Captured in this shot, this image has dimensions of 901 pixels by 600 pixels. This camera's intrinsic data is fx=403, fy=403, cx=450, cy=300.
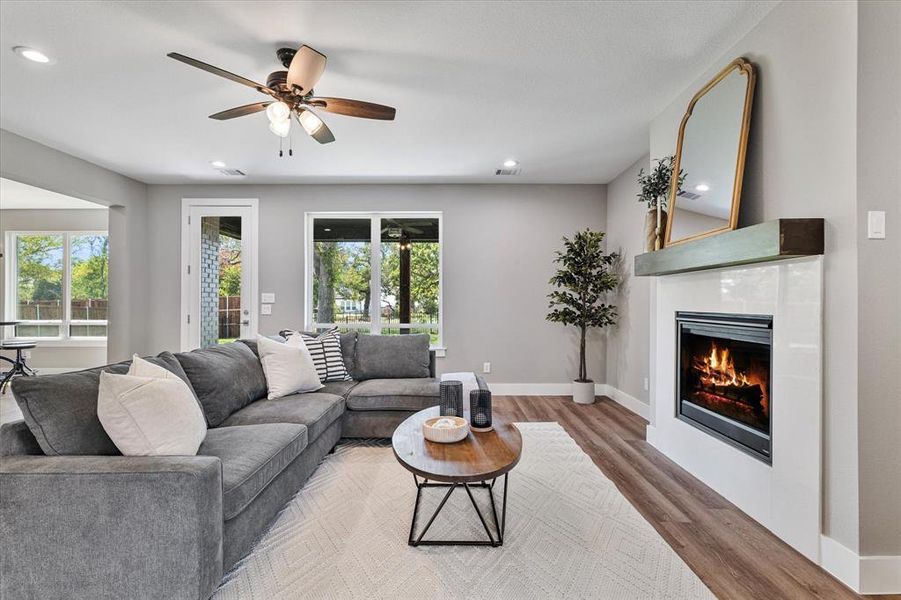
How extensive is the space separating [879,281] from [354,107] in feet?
8.63

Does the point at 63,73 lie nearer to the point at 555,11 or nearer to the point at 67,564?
the point at 67,564

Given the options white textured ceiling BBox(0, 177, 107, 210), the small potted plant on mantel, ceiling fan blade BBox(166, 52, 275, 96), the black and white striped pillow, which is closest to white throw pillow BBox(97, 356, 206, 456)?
ceiling fan blade BBox(166, 52, 275, 96)

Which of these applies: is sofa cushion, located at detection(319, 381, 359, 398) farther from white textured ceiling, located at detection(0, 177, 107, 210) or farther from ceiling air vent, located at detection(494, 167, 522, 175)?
white textured ceiling, located at detection(0, 177, 107, 210)

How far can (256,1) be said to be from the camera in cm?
195

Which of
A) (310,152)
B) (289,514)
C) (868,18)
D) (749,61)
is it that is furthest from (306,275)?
(868,18)

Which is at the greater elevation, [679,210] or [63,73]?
[63,73]

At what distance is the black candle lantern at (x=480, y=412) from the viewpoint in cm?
220

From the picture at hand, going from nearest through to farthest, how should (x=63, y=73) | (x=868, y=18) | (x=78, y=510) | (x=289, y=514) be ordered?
(x=78, y=510), (x=868, y=18), (x=289, y=514), (x=63, y=73)

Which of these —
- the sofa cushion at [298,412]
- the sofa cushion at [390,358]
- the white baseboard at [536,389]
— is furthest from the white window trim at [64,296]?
the white baseboard at [536,389]

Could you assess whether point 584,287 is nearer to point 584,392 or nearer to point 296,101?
point 584,392

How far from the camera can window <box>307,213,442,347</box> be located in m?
5.09

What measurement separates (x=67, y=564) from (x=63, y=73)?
113 inches

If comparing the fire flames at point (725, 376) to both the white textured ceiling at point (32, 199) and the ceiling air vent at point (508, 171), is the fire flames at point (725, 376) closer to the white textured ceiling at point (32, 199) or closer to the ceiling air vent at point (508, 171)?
the ceiling air vent at point (508, 171)

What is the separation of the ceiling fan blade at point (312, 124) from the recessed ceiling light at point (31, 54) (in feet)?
4.79
